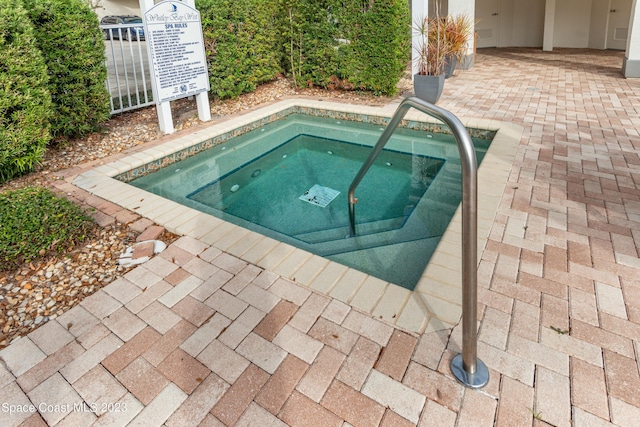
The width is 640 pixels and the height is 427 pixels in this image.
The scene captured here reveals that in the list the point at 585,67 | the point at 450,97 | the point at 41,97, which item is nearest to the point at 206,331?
the point at 41,97

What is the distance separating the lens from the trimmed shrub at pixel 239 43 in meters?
5.85

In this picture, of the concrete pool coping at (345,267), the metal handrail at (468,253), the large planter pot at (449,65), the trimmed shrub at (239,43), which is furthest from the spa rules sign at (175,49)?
the large planter pot at (449,65)

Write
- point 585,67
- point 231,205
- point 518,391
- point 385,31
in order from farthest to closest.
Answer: point 585,67, point 385,31, point 231,205, point 518,391

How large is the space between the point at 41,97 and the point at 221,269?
2811 millimetres

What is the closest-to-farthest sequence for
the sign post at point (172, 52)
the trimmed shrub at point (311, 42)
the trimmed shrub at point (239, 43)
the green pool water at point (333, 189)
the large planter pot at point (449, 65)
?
the green pool water at point (333, 189) → the sign post at point (172, 52) → the trimmed shrub at point (239, 43) → the trimmed shrub at point (311, 42) → the large planter pot at point (449, 65)

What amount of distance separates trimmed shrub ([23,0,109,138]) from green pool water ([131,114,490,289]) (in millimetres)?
1172

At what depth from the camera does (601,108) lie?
5383 millimetres

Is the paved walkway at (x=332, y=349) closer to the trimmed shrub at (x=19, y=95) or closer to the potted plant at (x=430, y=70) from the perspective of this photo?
the trimmed shrub at (x=19, y=95)

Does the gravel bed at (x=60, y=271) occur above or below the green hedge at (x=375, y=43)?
below

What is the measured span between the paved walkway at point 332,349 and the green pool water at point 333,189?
0.65m

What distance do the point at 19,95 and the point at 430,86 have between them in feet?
16.2

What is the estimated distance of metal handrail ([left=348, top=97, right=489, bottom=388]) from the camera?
1.31 meters

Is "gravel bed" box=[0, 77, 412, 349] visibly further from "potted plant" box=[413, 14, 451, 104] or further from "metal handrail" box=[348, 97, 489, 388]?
"potted plant" box=[413, 14, 451, 104]

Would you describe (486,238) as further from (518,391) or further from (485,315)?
(518,391)
